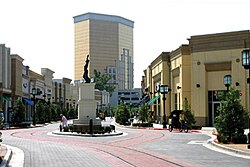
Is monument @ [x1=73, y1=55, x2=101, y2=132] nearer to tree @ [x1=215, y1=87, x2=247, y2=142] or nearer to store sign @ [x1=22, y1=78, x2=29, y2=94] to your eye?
tree @ [x1=215, y1=87, x2=247, y2=142]

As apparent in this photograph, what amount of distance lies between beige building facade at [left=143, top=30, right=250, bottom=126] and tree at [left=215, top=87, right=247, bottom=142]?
24.2 metres

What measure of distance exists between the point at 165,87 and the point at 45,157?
110ft

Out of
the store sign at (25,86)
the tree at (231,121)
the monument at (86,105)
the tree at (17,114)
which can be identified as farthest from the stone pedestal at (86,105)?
the store sign at (25,86)

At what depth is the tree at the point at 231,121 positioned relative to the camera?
79.5 feet

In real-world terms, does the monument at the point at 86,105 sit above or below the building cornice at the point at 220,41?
below

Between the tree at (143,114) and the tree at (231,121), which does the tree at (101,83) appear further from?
→ the tree at (231,121)

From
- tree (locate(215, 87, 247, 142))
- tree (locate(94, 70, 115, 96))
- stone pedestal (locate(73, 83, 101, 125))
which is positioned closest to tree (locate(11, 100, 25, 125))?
stone pedestal (locate(73, 83, 101, 125))

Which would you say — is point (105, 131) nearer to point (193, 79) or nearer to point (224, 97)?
point (224, 97)

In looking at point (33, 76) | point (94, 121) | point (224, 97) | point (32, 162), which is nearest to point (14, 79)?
point (33, 76)

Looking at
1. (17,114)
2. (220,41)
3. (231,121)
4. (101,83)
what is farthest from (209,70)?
(101,83)

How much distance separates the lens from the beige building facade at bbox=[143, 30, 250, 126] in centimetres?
4900

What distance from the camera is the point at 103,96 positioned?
162625 mm

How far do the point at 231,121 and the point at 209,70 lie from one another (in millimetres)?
27916

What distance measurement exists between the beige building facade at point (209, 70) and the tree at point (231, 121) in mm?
24241
